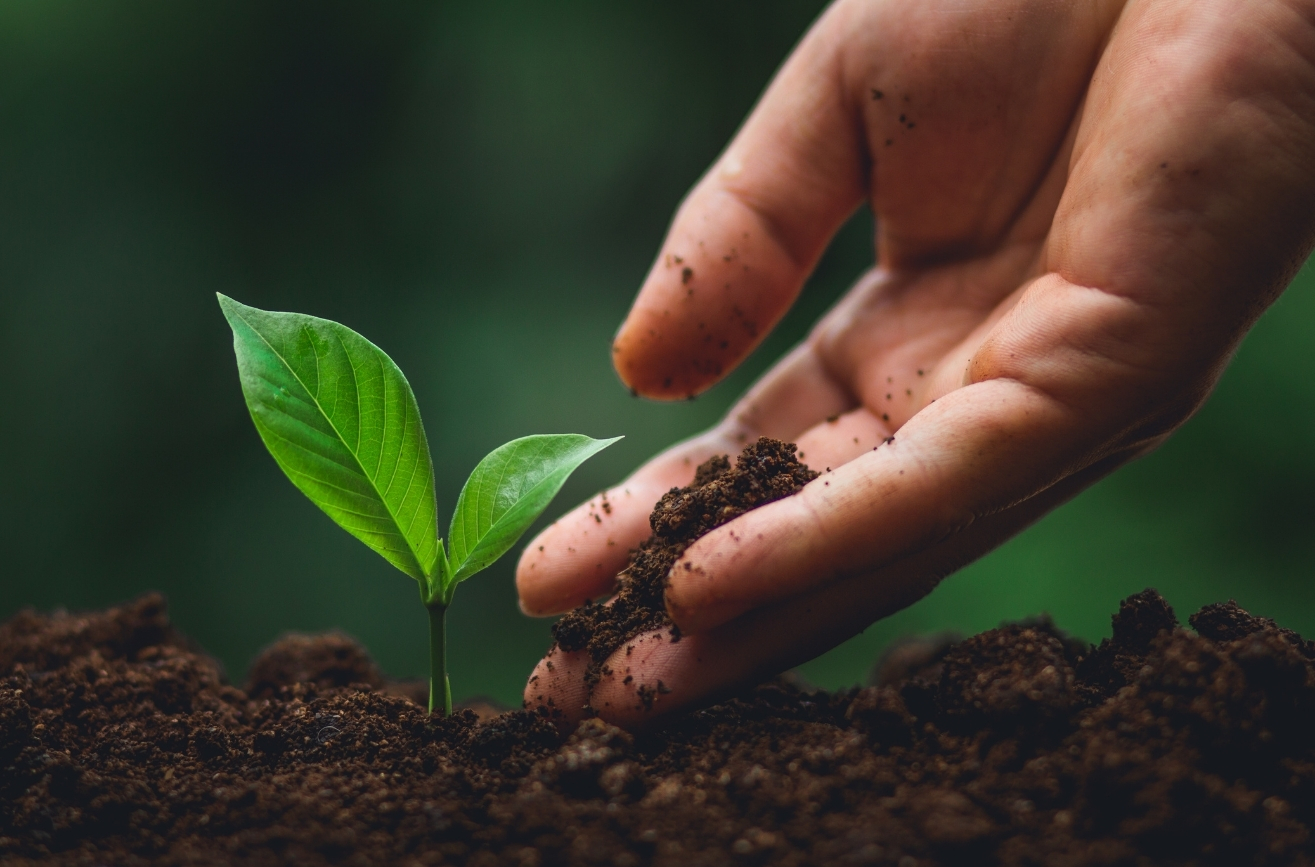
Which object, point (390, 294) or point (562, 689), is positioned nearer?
point (562, 689)

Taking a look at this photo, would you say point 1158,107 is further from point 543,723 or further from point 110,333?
point 110,333

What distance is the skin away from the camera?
3.47 feet

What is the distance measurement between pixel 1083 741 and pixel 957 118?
1.00m

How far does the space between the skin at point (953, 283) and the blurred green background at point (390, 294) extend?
999 millimetres

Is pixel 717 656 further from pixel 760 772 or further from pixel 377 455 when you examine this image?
pixel 377 455

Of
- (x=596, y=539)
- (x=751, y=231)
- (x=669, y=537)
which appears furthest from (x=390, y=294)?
(x=669, y=537)

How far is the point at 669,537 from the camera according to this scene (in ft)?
3.80

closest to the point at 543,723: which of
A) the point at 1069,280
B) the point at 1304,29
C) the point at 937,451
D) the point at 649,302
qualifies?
the point at 937,451

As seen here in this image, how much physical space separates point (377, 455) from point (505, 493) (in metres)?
0.16

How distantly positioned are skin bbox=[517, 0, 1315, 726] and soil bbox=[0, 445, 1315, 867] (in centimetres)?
14

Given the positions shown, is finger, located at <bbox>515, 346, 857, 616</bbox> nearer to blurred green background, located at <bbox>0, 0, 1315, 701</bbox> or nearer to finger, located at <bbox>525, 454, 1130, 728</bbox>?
finger, located at <bbox>525, 454, 1130, 728</bbox>

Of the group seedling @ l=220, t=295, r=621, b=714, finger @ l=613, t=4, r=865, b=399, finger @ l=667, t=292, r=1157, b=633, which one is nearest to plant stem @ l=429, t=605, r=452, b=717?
seedling @ l=220, t=295, r=621, b=714

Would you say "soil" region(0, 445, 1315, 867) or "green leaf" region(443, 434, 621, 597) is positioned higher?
"green leaf" region(443, 434, 621, 597)

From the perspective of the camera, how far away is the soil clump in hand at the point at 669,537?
1.13m
